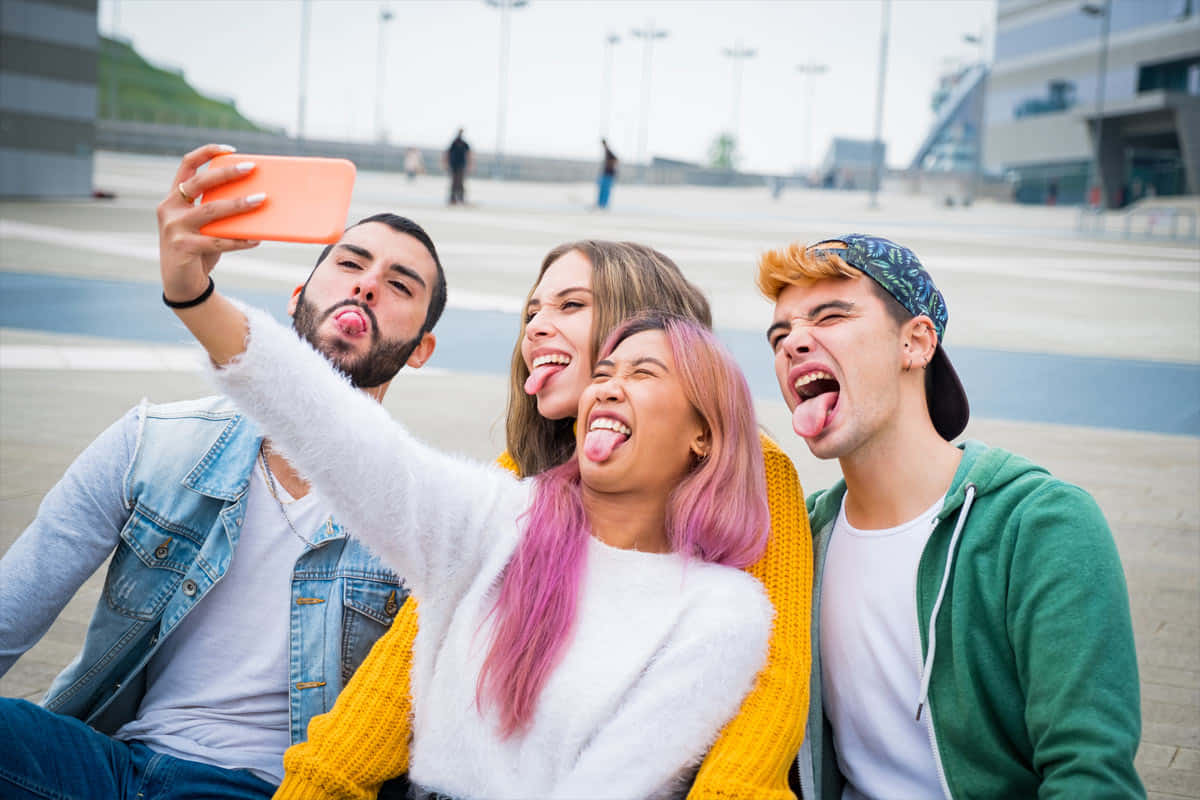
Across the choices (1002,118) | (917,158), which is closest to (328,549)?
(1002,118)

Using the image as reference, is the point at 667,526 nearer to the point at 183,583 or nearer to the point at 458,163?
the point at 183,583

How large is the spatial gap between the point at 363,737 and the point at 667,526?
74cm

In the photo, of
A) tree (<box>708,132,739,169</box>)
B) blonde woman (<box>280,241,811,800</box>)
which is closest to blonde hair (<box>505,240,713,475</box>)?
blonde woman (<box>280,241,811,800</box>)

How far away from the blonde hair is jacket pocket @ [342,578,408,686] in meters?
0.45

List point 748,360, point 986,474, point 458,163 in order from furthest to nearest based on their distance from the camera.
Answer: point 458,163, point 748,360, point 986,474

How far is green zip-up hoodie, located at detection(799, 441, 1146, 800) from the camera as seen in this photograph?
2229 mm

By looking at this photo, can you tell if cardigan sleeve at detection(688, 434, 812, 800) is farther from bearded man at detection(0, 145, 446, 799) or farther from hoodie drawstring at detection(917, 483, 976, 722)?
bearded man at detection(0, 145, 446, 799)

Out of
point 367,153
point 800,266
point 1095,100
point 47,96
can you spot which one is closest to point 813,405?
point 800,266

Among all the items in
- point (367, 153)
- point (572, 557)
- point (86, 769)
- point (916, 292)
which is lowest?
point (86, 769)

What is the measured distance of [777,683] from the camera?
7.76 feet

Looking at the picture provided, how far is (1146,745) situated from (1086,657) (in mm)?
2059

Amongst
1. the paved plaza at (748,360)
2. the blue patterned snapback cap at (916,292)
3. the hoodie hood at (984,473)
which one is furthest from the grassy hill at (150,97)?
the hoodie hood at (984,473)

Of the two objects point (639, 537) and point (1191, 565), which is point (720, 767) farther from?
point (1191, 565)

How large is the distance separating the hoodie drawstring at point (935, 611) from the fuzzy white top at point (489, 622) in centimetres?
36
